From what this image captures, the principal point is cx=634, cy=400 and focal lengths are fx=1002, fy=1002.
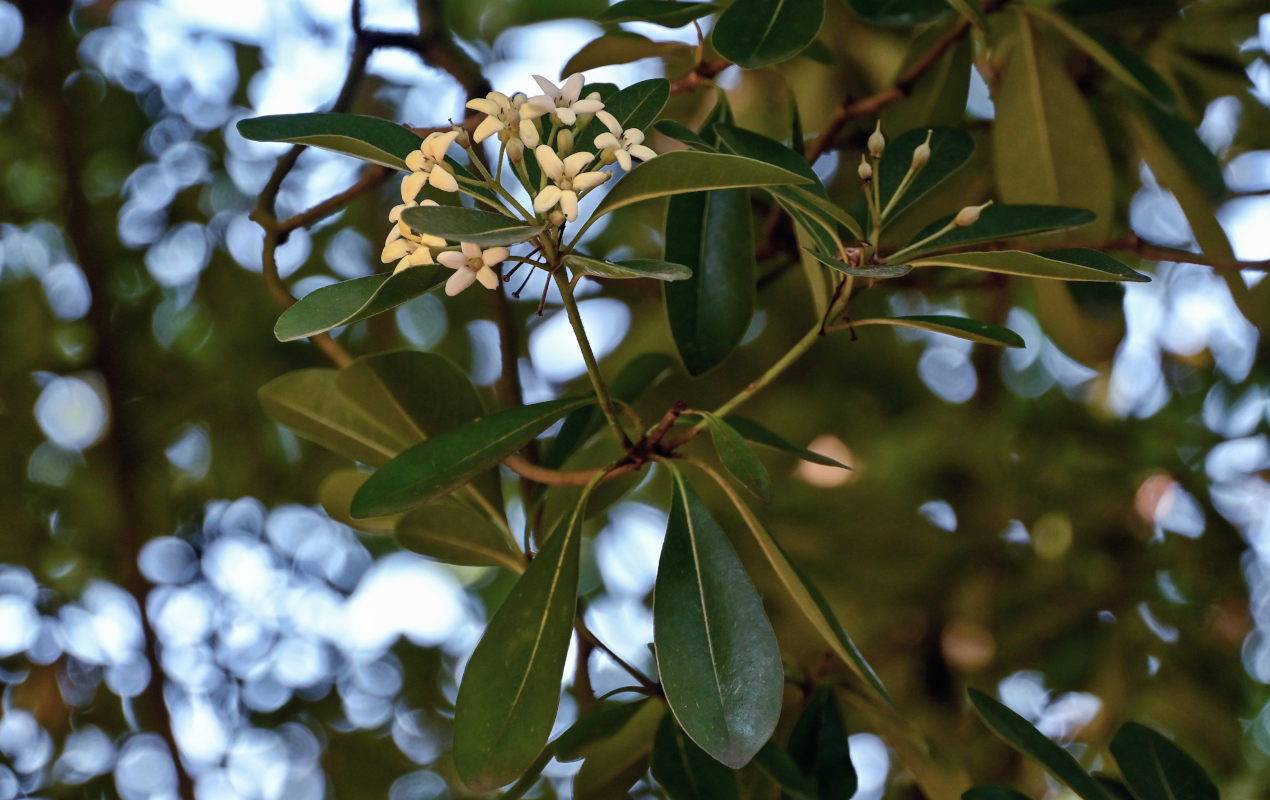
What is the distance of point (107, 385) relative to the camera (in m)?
1.89

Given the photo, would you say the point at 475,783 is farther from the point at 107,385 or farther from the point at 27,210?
the point at 27,210

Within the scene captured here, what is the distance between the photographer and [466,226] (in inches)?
23.6

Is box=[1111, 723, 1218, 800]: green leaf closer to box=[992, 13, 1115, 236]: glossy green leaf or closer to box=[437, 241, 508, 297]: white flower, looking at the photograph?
box=[992, 13, 1115, 236]: glossy green leaf

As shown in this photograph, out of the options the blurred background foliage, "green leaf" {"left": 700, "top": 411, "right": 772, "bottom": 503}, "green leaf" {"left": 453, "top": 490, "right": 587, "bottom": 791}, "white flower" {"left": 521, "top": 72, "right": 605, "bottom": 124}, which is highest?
"white flower" {"left": 521, "top": 72, "right": 605, "bottom": 124}

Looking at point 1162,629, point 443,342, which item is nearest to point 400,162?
point 443,342

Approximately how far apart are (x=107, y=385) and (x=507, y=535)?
121 centimetres

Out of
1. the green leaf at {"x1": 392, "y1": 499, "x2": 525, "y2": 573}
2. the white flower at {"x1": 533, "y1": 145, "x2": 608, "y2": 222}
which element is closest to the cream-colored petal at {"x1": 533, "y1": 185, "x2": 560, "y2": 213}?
the white flower at {"x1": 533, "y1": 145, "x2": 608, "y2": 222}

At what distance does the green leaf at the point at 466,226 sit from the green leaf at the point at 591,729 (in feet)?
1.93

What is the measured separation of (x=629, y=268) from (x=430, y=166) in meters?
0.18

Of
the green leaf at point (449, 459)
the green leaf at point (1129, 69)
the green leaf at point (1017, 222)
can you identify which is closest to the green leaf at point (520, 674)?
the green leaf at point (449, 459)

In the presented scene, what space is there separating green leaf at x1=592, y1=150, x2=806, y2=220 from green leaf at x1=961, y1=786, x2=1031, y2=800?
0.64 meters

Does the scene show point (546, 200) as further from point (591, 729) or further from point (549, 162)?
point (591, 729)

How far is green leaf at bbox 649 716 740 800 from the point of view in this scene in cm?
97

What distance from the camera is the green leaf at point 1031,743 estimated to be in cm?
90
